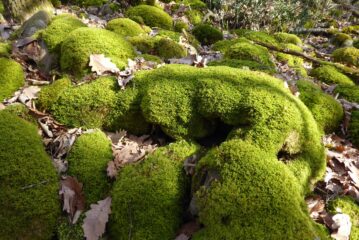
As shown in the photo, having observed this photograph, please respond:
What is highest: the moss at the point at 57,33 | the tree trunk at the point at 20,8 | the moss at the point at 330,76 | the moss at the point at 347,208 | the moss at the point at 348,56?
the moss at the point at 57,33

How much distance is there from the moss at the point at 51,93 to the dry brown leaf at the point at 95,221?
5.22ft

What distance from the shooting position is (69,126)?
368 cm

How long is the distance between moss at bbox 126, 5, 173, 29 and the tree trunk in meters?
2.38

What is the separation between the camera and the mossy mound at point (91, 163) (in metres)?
3.06

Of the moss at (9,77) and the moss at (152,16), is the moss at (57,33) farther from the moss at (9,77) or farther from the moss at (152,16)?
the moss at (152,16)

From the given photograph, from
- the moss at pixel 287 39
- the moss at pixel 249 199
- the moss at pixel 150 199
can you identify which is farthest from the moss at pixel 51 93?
the moss at pixel 287 39

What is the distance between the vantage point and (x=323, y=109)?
4.27 meters

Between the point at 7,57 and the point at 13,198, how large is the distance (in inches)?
99.6

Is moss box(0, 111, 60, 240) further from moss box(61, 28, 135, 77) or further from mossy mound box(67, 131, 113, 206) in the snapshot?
moss box(61, 28, 135, 77)

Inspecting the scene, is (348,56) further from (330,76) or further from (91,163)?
(91,163)

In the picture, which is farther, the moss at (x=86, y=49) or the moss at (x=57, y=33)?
the moss at (x=57, y=33)

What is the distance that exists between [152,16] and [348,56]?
197 inches

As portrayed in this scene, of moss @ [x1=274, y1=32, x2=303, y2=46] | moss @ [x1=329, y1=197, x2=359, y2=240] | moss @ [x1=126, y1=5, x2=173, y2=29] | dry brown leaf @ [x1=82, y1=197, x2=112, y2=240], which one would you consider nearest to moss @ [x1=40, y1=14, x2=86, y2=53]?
dry brown leaf @ [x1=82, y1=197, x2=112, y2=240]

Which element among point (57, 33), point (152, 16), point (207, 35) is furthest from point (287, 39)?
point (57, 33)
